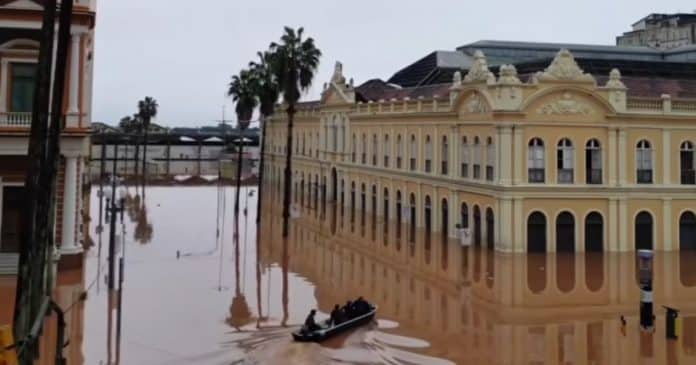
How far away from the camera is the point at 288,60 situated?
46.7 meters

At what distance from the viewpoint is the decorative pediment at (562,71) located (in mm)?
37188

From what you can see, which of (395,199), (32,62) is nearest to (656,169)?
(395,199)

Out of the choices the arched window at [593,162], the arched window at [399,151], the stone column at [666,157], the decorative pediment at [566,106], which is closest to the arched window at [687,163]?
the stone column at [666,157]

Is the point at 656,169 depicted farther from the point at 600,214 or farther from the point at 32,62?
the point at 32,62

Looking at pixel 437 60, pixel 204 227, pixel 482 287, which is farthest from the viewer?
pixel 437 60

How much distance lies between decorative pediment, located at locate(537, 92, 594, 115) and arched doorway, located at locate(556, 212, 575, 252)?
200 inches

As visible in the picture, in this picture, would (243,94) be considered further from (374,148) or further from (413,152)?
(413,152)

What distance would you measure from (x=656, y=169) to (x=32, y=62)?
29.9m

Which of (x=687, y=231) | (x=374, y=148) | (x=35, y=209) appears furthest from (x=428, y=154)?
(x=35, y=209)

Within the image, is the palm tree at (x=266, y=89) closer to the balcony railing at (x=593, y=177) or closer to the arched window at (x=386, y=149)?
the arched window at (x=386, y=149)

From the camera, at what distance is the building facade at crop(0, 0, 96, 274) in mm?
29250

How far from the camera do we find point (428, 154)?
4759cm

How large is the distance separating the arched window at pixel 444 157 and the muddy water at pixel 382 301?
4.41 meters

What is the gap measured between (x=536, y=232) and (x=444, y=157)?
9.29 metres
